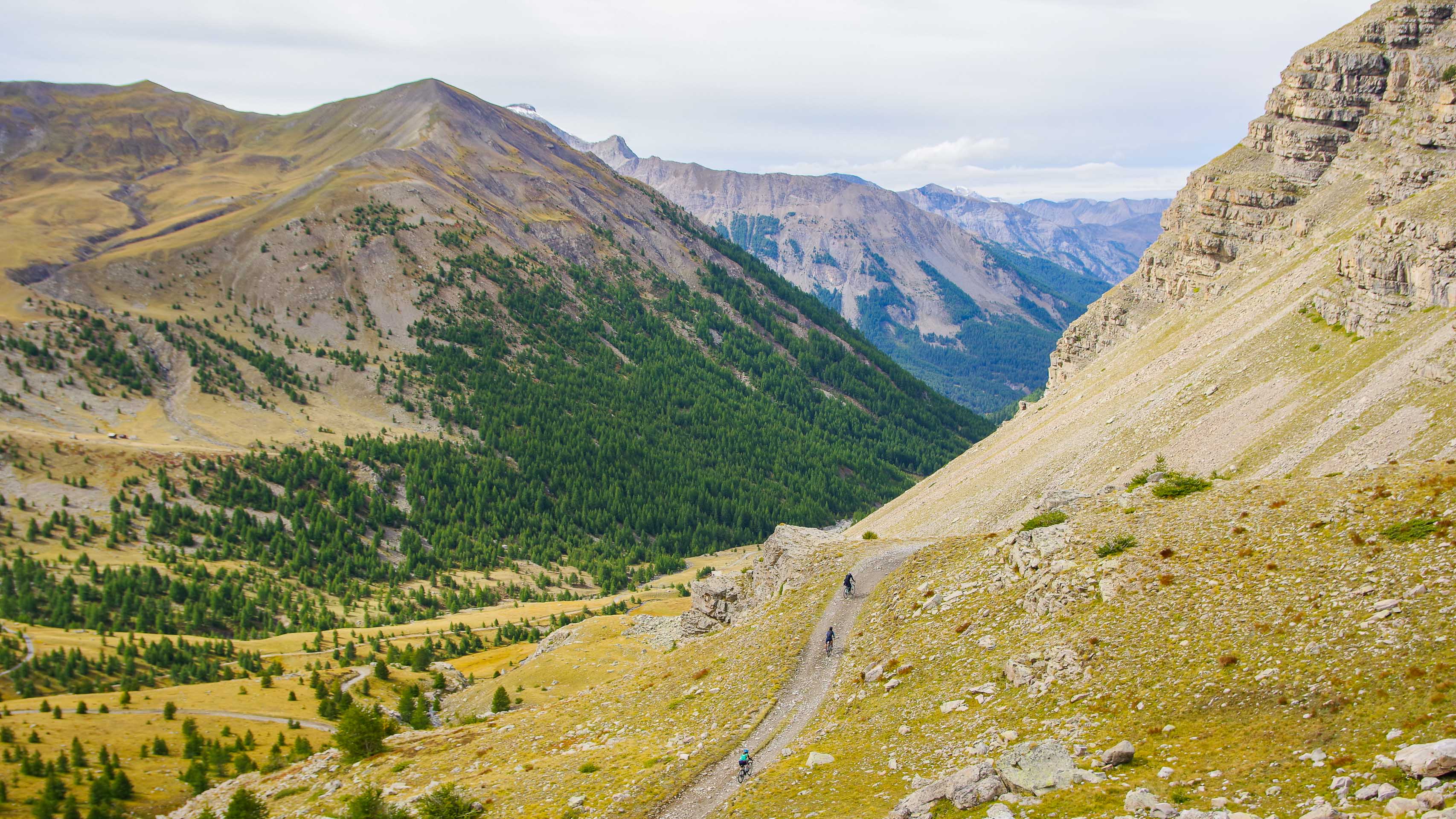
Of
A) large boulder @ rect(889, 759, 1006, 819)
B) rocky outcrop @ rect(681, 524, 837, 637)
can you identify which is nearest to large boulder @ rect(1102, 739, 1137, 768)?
large boulder @ rect(889, 759, 1006, 819)

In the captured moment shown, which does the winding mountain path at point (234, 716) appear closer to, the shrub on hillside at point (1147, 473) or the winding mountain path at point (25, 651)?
the winding mountain path at point (25, 651)

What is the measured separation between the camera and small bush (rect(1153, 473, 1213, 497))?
40.5 meters

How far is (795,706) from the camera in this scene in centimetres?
3972

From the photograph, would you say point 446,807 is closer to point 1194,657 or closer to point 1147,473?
point 1194,657

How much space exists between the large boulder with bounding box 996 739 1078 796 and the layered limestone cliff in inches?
1192

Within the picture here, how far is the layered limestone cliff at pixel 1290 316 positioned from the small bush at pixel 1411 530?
50.5ft

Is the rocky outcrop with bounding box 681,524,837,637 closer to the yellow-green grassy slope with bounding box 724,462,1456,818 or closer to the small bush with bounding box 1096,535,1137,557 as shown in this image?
the yellow-green grassy slope with bounding box 724,462,1456,818

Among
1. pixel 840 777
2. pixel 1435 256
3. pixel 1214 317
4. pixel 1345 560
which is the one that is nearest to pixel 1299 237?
pixel 1214 317

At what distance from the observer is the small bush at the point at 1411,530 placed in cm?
2828

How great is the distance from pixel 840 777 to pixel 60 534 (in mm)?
162930

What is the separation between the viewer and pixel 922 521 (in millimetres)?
85250

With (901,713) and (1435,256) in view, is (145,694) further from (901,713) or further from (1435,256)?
(1435,256)

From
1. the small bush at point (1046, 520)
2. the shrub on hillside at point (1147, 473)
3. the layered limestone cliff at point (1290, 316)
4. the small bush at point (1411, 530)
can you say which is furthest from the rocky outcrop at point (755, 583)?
the small bush at point (1411, 530)

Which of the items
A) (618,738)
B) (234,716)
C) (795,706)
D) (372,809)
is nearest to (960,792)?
(795,706)
